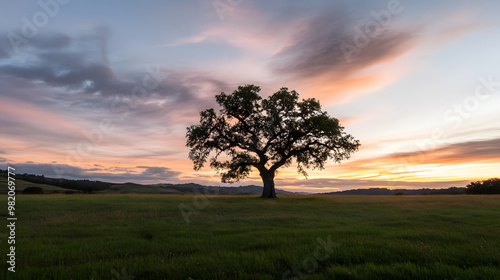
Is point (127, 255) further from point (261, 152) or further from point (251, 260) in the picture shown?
point (261, 152)

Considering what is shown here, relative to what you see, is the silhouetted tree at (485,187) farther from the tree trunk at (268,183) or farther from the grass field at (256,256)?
the grass field at (256,256)

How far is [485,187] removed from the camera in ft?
240

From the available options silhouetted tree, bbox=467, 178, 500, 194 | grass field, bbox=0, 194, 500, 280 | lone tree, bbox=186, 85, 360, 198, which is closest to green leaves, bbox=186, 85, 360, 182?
lone tree, bbox=186, 85, 360, 198

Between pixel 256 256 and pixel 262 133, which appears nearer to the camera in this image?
pixel 256 256

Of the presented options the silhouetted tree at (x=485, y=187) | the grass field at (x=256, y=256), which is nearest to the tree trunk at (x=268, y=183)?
the grass field at (x=256, y=256)

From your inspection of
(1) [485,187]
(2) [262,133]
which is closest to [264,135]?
(2) [262,133]

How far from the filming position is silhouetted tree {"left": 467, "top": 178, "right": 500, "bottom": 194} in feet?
231

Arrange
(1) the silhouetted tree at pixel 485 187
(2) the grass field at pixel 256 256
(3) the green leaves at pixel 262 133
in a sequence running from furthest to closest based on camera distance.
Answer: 1. (1) the silhouetted tree at pixel 485 187
2. (3) the green leaves at pixel 262 133
3. (2) the grass field at pixel 256 256

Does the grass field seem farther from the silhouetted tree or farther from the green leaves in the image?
the silhouetted tree

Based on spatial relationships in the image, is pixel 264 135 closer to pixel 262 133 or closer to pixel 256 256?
pixel 262 133

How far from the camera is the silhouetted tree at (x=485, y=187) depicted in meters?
70.5

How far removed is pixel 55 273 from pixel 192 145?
36.7m

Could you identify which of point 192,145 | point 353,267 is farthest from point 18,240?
point 192,145

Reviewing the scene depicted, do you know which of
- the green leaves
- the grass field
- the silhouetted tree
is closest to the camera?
the grass field
